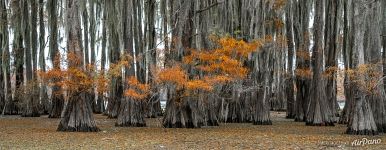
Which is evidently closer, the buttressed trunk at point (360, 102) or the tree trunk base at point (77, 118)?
the buttressed trunk at point (360, 102)

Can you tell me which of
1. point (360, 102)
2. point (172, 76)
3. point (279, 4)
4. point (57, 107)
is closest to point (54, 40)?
point (57, 107)

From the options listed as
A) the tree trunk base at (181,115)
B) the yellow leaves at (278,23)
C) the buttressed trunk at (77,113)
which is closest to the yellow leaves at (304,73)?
the yellow leaves at (278,23)

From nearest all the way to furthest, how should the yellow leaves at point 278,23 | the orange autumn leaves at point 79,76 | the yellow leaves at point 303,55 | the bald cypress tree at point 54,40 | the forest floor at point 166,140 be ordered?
1. the forest floor at point 166,140
2. the orange autumn leaves at point 79,76
3. the bald cypress tree at point 54,40
4. the yellow leaves at point 278,23
5. the yellow leaves at point 303,55

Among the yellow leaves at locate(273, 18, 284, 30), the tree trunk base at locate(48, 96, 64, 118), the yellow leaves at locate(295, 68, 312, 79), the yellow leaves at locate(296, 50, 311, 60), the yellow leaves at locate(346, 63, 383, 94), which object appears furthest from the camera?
the yellow leaves at locate(296, 50, 311, 60)

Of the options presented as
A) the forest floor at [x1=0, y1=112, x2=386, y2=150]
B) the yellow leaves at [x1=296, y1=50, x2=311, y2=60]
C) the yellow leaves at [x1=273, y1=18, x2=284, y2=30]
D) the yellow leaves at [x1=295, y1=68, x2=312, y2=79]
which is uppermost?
the yellow leaves at [x1=273, y1=18, x2=284, y2=30]

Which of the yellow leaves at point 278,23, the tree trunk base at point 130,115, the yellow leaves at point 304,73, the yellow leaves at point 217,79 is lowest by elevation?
the tree trunk base at point 130,115

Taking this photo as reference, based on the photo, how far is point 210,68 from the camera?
602 inches

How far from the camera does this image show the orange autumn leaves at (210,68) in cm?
1473

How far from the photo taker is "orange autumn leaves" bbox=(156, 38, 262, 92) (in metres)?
14.7

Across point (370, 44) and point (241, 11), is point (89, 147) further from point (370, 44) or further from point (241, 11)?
point (241, 11)

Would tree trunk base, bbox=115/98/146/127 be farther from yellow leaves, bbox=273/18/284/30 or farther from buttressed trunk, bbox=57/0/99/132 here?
yellow leaves, bbox=273/18/284/30

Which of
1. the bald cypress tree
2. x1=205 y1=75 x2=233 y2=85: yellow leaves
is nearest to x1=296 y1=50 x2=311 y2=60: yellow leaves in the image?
x1=205 y1=75 x2=233 y2=85: yellow leaves

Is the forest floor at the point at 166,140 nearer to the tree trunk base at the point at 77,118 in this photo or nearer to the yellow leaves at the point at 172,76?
the tree trunk base at the point at 77,118

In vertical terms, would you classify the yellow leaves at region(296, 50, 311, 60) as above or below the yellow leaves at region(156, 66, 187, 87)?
above
